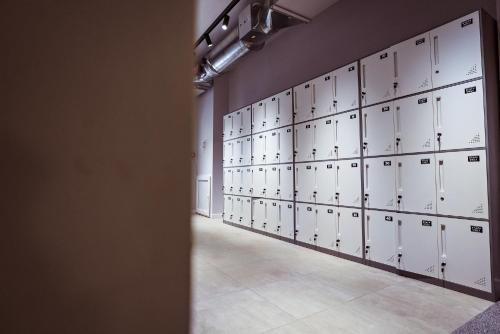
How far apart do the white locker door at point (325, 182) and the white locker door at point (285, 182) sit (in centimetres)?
68

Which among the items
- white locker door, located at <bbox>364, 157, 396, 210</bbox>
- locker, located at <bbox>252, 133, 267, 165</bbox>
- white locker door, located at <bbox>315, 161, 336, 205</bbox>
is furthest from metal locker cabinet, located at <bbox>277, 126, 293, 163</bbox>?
white locker door, located at <bbox>364, 157, 396, 210</bbox>

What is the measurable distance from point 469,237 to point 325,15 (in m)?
3.92

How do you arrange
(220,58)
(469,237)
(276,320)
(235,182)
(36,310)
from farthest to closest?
(235,182) → (220,58) → (469,237) → (276,320) → (36,310)

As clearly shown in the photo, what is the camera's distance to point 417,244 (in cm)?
321

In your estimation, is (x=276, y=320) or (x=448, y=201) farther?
(x=448, y=201)

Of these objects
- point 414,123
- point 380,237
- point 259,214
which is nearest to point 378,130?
point 414,123

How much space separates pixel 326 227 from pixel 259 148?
233 cm

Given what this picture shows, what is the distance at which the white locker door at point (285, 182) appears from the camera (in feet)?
16.8

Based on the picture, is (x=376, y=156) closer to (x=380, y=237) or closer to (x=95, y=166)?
(x=380, y=237)

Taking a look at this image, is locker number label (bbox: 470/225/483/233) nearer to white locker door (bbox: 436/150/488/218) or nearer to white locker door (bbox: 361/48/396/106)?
white locker door (bbox: 436/150/488/218)

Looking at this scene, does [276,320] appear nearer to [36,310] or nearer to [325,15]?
[36,310]

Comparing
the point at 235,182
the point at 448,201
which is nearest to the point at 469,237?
the point at 448,201

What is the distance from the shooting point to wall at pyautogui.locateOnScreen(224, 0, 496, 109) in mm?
3411

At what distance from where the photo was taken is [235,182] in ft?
22.4
